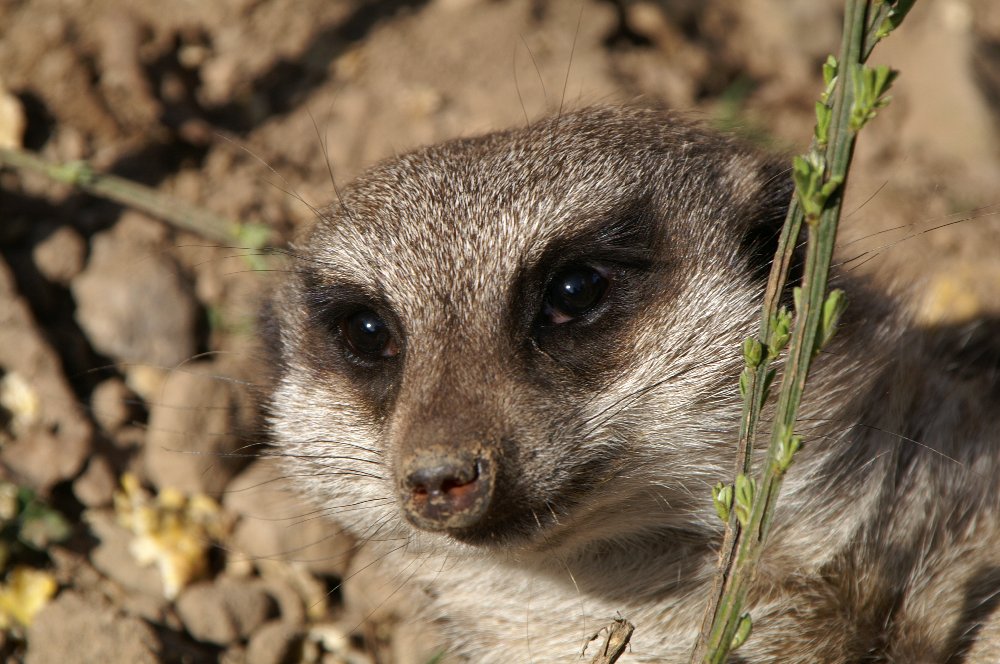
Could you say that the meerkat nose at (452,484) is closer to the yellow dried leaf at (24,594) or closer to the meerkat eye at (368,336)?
the meerkat eye at (368,336)

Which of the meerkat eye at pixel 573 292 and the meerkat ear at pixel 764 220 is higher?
the meerkat ear at pixel 764 220

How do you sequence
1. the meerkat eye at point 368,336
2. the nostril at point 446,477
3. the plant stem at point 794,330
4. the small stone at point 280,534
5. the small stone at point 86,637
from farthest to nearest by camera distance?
the small stone at point 280,534 < the small stone at point 86,637 < the meerkat eye at point 368,336 < the nostril at point 446,477 < the plant stem at point 794,330

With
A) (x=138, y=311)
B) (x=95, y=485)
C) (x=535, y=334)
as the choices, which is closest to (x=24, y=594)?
(x=95, y=485)

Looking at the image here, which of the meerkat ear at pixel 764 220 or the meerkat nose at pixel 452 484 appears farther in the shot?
the meerkat ear at pixel 764 220

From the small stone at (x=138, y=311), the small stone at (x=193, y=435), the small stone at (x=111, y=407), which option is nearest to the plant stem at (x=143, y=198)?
the small stone at (x=138, y=311)

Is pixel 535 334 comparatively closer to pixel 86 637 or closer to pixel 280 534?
pixel 280 534

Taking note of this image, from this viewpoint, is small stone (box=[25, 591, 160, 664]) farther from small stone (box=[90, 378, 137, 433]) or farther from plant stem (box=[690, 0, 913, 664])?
plant stem (box=[690, 0, 913, 664])

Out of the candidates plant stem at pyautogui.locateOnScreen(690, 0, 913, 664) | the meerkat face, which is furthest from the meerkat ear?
plant stem at pyautogui.locateOnScreen(690, 0, 913, 664)

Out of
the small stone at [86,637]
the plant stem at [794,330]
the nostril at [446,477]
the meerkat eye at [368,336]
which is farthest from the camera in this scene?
the small stone at [86,637]

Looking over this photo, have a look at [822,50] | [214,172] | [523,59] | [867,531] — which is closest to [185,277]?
[214,172]
